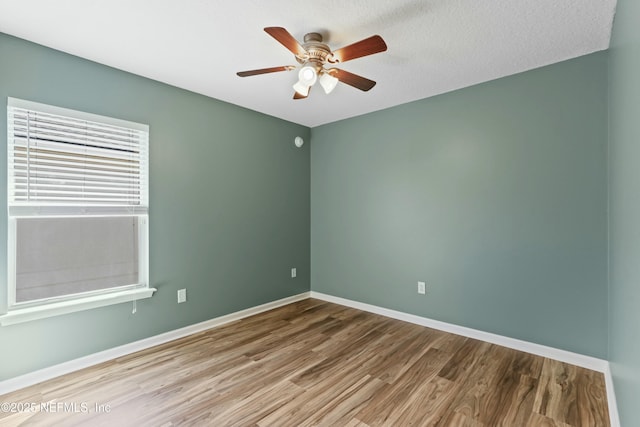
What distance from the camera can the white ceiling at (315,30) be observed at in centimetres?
182

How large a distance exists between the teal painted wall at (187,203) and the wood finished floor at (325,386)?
1.05 ft

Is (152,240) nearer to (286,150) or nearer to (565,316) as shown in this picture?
(286,150)

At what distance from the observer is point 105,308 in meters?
2.50

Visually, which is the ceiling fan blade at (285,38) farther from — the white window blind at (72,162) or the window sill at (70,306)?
the window sill at (70,306)

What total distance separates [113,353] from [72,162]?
160 cm

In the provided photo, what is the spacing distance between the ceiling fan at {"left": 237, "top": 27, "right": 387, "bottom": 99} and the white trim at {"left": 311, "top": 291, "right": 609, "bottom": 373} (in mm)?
2480

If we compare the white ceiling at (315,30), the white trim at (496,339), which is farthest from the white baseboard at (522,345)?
the white ceiling at (315,30)

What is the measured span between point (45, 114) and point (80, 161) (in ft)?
1.26

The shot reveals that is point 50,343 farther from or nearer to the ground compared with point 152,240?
nearer to the ground

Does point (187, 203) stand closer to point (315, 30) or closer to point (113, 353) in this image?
point (113, 353)

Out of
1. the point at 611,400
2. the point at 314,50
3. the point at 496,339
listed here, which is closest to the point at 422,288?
the point at 496,339

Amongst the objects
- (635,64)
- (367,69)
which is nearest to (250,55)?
(367,69)

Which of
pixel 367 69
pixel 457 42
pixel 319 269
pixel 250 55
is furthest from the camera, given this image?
pixel 319 269

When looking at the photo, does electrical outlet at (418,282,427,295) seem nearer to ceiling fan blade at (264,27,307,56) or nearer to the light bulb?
the light bulb
